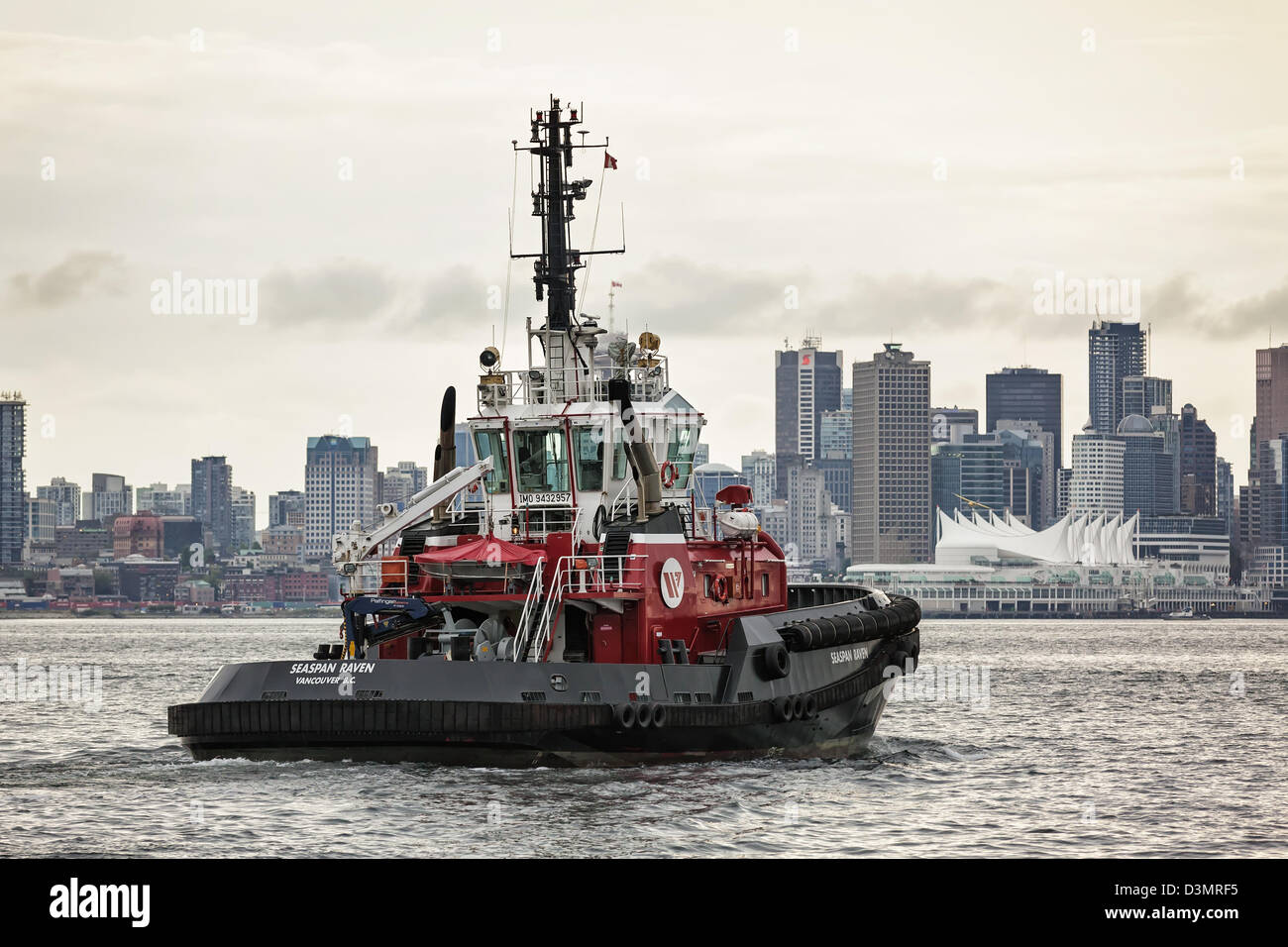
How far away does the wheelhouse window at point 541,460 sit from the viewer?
27250 millimetres

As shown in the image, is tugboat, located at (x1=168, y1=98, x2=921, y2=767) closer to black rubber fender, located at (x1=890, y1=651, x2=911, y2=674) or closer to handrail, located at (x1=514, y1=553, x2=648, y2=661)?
handrail, located at (x1=514, y1=553, x2=648, y2=661)

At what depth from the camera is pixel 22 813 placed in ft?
75.7

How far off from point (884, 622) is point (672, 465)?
611 cm

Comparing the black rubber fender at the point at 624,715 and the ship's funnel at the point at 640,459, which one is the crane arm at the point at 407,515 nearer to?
the ship's funnel at the point at 640,459

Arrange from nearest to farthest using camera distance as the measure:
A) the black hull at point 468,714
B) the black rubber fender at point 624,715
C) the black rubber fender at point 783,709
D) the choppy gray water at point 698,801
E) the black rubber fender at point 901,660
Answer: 1. the choppy gray water at point 698,801
2. the black hull at point 468,714
3. the black rubber fender at point 624,715
4. the black rubber fender at point 783,709
5. the black rubber fender at point 901,660

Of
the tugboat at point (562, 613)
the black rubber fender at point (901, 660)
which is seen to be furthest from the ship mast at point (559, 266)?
the black rubber fender at point (901, 660)

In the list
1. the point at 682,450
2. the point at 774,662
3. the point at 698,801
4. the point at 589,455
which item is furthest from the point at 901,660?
the point at 698,801

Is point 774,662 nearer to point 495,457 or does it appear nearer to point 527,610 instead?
point 527,610

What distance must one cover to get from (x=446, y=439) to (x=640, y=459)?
4.11 meters

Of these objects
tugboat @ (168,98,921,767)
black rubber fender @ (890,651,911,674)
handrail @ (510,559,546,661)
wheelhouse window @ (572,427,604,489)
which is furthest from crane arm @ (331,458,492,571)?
black rubber fender @ (890,651,911,674)

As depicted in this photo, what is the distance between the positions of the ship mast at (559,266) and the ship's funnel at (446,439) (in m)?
1.83

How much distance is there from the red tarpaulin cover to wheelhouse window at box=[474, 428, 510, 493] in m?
2.03
